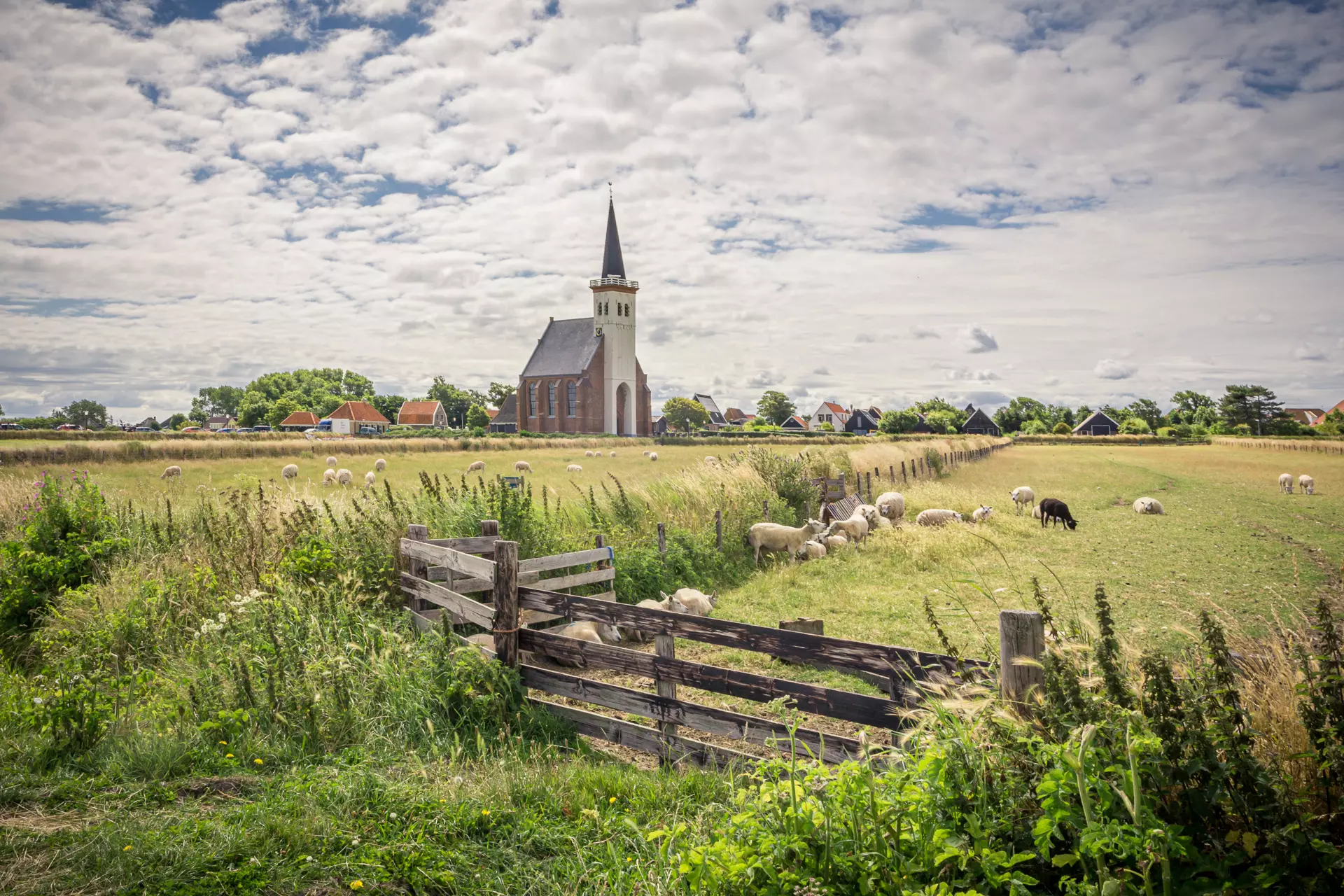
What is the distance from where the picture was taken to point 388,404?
130m

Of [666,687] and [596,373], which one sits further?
[596,373]

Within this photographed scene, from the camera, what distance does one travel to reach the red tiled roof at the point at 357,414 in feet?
325

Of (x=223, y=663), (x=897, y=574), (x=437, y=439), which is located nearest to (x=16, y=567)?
(x=223, y=663)

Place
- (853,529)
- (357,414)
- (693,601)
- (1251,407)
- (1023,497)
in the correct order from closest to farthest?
(693,601) → (853,529) → (1023,497) → (1251,407) → (357,414)

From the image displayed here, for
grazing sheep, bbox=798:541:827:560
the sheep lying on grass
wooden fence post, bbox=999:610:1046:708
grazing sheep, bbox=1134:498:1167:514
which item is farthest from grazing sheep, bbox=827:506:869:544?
wooden fence post, bbox=999:610:1046:708

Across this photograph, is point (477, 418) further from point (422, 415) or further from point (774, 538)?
point (774, 538)

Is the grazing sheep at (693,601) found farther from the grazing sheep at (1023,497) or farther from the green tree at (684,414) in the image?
the green tree at (684,414)

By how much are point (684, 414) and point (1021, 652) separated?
389 feet

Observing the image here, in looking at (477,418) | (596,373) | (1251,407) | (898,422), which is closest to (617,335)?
(596,373)

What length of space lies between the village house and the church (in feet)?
80.7

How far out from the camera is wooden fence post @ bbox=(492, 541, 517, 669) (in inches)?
260

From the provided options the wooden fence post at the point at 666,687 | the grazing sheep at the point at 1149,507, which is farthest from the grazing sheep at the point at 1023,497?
the wooden fence post at the point at 666,687

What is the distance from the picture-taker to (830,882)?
2.62m

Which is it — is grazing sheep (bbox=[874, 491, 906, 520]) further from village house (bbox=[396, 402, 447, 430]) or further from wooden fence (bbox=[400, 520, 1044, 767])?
village house (bbox=[396, 402, 447, 430])
